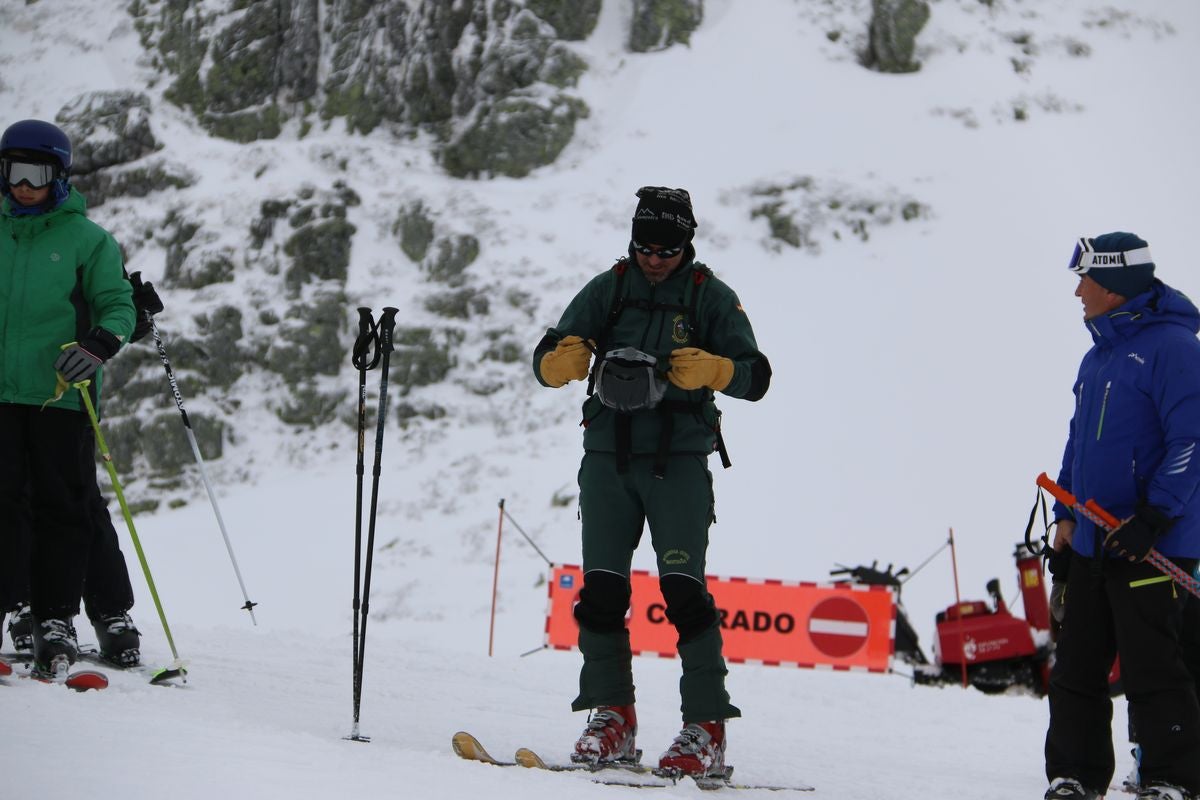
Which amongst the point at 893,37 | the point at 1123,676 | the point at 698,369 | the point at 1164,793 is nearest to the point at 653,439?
the point at 698,369

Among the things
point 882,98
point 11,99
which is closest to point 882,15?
point 882,98

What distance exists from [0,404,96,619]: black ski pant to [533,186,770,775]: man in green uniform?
201cm

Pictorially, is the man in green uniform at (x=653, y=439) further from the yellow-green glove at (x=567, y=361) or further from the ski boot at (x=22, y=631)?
the ski boot at (x=22, y=631)

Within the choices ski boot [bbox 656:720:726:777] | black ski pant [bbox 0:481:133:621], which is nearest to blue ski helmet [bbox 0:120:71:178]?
black ski pant [bbox 0:481:133:621]

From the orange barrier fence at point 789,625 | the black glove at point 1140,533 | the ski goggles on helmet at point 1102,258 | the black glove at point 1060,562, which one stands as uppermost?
the ski goggles on helmet at point 1102,258

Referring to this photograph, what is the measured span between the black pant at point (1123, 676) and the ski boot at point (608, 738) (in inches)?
56.9

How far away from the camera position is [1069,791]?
141 inches

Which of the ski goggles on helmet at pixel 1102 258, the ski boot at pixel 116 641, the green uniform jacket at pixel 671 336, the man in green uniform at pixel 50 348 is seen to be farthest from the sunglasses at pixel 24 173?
the ski goggles on helmet at pixel 1102 258

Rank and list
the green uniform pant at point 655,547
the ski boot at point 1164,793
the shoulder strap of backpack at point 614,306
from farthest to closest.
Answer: the shoulder strap of backpack at point 614,306, the green uniform pant at point 655,547, the ski boot at point 1164,793

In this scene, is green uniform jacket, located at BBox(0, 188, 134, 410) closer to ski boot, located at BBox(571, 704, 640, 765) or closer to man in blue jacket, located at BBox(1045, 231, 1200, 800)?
ski boot, located at BBox(571, 704, 640, 765)

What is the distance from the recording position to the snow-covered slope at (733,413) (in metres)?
4.48

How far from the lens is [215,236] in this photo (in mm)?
20859

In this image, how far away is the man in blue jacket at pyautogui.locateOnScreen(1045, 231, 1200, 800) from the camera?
348cm

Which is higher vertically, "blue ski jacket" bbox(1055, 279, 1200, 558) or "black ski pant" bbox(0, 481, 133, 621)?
"blue ski jacket" bbox(1055, 279, 1200, 558)
